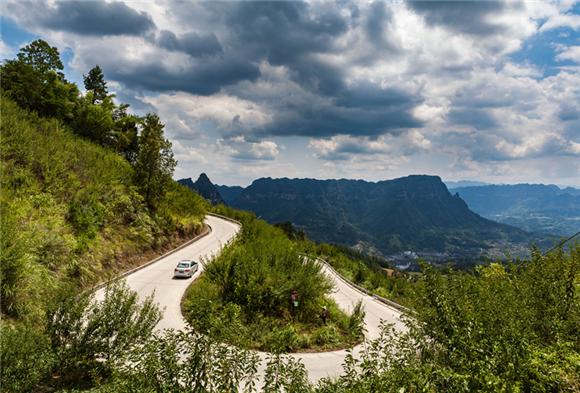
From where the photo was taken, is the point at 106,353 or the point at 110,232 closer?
the point at 106,353

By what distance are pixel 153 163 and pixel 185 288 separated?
13334mm

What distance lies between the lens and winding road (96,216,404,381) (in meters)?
13.5

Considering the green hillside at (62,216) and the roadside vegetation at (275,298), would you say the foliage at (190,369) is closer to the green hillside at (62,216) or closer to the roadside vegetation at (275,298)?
the green hillside at (62,216)

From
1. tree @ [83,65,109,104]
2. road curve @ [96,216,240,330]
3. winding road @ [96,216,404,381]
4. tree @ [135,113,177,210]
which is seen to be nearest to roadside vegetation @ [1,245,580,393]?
winding road @ [96,216,404,381]

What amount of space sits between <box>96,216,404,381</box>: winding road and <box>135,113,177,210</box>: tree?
5480 millimetres

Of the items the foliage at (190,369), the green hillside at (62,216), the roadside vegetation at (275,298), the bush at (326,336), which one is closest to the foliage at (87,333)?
the green hillside at (62,216)

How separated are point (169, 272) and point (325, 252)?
25.3 metres

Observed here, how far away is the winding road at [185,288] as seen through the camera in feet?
44.3

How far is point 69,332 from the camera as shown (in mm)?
9102

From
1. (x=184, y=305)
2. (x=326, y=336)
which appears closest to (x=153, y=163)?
(x=184, y=305)

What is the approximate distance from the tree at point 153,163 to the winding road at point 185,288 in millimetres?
5480

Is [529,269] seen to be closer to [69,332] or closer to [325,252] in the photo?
[69,332]

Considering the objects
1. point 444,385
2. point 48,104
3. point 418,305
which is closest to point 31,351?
point 444,385

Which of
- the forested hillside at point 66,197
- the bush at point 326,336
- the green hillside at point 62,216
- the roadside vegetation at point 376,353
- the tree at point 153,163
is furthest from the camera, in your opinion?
the tree at point 153,163
